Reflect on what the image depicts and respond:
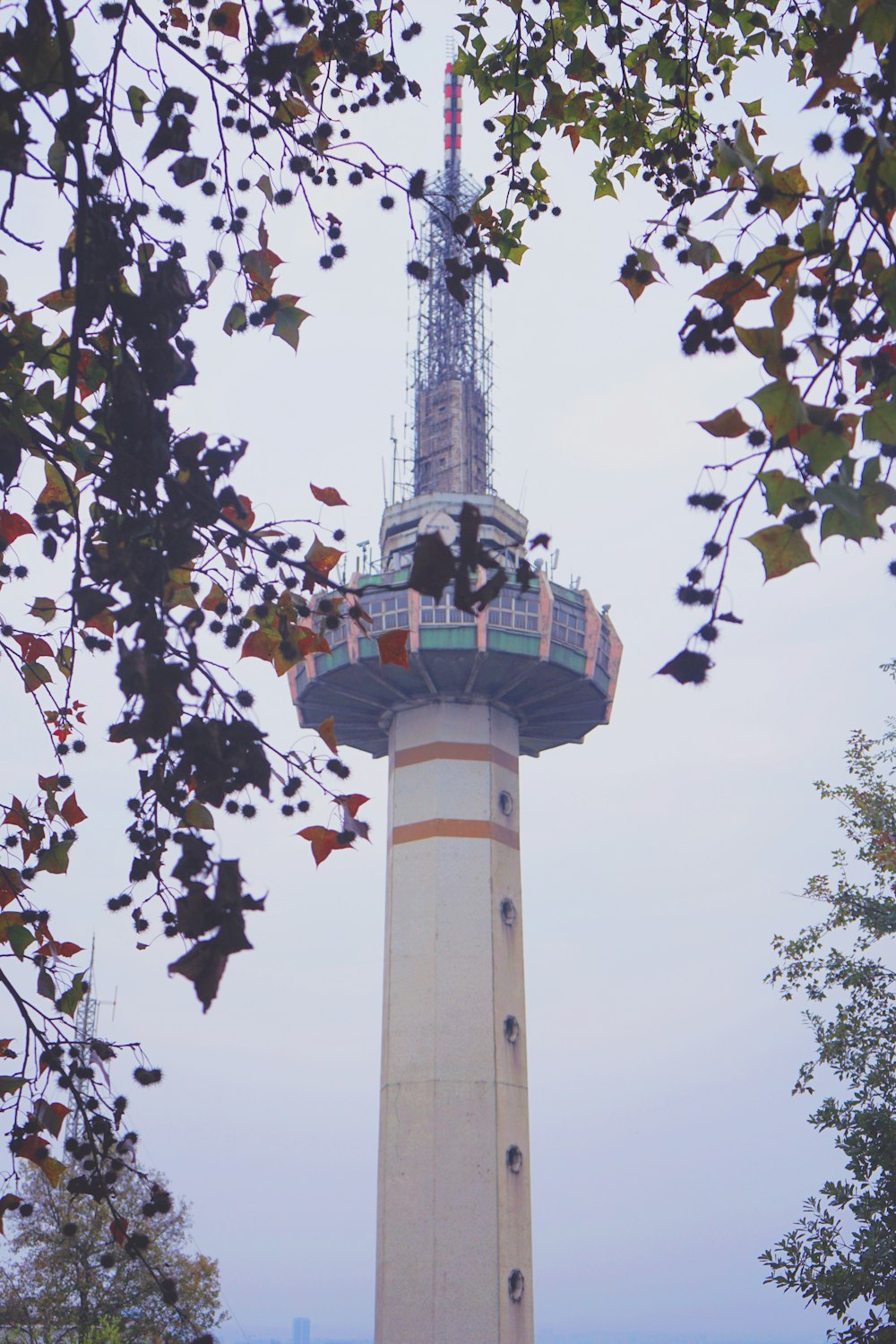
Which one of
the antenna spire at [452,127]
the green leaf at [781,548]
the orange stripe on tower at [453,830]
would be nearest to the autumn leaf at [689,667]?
the green leaf at [781,548]

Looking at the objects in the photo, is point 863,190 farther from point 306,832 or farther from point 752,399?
point 306,832

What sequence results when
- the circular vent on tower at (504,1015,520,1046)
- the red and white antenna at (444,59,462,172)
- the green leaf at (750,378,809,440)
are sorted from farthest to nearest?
the red and white antenna at (444,59,462,172) → the circular vent on tower at (504,1015,520,1046) → the green leaf at (750,378,809,440)

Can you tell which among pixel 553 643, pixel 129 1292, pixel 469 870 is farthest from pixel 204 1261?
pixel 553 643

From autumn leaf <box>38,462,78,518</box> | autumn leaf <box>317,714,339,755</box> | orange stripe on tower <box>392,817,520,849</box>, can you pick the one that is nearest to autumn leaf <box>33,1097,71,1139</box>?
autumn leaf <box>317,714,339,755</box>

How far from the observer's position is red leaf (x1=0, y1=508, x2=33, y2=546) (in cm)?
699

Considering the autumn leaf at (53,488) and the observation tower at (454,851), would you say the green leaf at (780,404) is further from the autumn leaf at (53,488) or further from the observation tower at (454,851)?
the observation tower at (454,851)

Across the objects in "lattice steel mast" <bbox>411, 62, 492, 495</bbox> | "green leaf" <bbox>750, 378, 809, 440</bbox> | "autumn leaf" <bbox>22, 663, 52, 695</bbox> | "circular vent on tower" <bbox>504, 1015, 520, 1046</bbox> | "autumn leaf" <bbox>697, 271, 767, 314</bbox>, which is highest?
"lattice steel mast" <bbox>411, 62, 492, 495</bbox>

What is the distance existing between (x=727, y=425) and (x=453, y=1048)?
38.5 meters

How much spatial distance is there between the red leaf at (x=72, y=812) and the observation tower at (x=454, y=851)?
28.9 m

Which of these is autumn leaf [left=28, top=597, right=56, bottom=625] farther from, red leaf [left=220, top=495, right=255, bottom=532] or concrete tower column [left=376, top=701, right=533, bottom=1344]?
concrete tower column [left=376, top=701, right=533, bottom=1344]

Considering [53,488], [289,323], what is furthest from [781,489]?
[53,488]

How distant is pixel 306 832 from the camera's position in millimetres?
5660

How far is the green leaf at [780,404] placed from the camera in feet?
13.3

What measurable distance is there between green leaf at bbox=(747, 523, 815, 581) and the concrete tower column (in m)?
37.8
